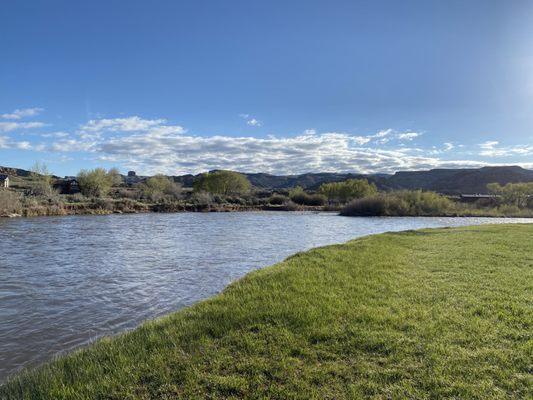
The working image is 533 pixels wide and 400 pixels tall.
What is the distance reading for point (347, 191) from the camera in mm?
103375

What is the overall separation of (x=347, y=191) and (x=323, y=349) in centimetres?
10066

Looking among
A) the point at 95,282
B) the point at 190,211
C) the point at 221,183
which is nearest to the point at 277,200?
the point at 221,183

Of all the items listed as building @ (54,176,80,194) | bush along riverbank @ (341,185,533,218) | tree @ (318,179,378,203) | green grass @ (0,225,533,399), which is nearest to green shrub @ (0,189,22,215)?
green grass @ (0,225,533,399)

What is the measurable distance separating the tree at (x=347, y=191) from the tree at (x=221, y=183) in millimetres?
26758

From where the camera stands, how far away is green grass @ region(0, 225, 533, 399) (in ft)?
14.4

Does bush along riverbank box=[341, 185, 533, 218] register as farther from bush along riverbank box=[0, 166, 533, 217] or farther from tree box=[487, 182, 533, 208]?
tree box=[487, 182, 533, 208]

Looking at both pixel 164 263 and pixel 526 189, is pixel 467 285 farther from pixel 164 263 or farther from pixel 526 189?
pixel 526 189

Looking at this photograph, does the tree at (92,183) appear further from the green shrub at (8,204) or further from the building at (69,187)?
the green shrub at (8,204)

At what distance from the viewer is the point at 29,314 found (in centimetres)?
939

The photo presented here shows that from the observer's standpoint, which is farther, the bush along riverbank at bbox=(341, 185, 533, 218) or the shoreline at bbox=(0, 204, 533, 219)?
the bush along riverbank at bbox=(341, 185, 533, 218)

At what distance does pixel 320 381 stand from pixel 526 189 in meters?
104

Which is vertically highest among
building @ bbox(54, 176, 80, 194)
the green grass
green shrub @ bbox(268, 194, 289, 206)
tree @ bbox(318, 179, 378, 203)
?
building @ bbox(54, 176, 80, 194)

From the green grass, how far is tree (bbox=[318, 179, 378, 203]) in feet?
311

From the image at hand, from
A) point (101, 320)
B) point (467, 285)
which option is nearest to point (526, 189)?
point (467, 285)
